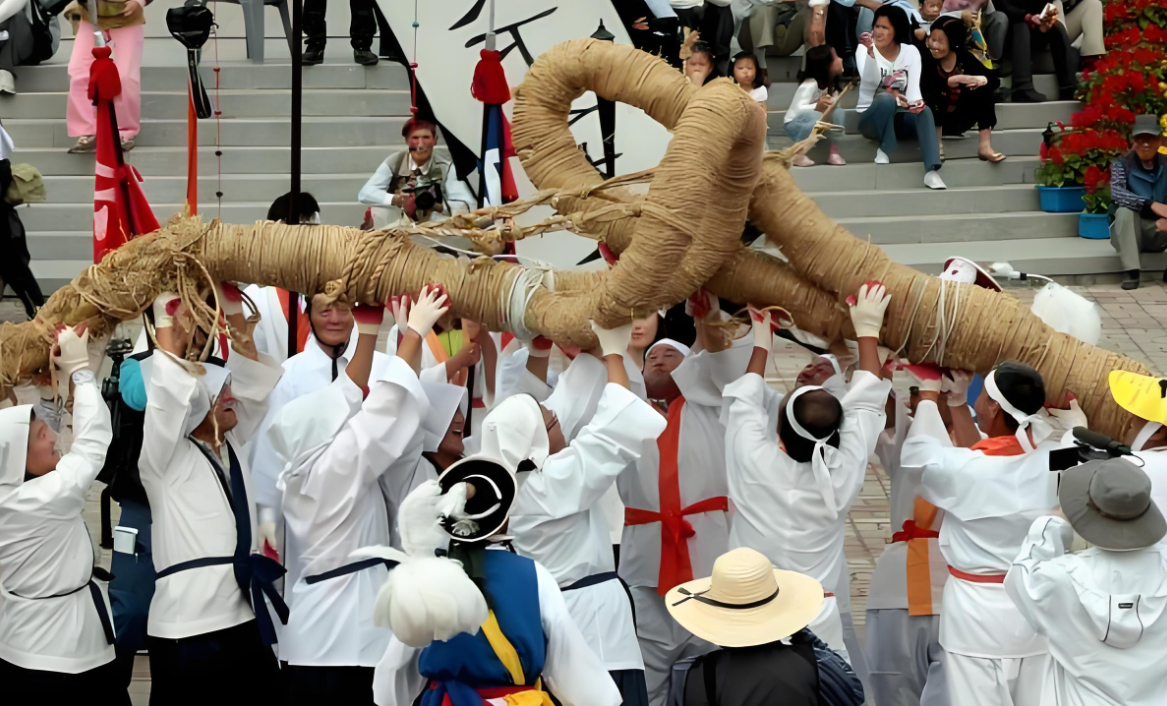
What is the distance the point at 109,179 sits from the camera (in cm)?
575

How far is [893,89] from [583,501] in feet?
28.7

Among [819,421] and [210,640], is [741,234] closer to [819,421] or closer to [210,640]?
[819,421]

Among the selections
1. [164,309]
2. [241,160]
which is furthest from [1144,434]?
[241,160]

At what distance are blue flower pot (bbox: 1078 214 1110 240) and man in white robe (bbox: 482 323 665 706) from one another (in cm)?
880

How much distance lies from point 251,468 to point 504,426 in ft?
4.11

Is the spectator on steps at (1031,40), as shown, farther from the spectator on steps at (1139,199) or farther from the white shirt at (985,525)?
the white shirt at (985,525)

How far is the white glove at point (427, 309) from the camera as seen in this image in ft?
13.9

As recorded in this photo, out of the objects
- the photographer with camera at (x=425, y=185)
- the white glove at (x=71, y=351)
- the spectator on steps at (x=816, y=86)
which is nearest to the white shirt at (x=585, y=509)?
the white glove at (x=71, y=351)

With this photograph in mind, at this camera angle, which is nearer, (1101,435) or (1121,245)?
(1101,435)

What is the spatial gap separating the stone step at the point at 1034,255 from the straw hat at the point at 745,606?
7.68 meters

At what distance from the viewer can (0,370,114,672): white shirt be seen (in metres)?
4.04

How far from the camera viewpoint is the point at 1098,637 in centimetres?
351

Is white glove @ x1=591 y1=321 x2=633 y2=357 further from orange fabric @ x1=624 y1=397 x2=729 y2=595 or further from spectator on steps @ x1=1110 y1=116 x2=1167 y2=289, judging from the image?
spectator on steps @ x1=1110 y1=116 x2=1167 y2=289

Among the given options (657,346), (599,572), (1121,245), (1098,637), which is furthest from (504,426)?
(1121,245)
